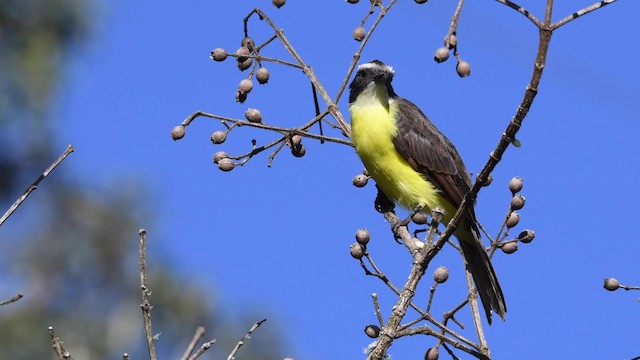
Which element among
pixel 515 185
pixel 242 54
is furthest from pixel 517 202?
pixel 242 54

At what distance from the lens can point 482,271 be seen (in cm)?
523

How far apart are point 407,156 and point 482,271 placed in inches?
27.1

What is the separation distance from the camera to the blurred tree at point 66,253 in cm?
2000

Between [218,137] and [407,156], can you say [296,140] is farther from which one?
[407,156]

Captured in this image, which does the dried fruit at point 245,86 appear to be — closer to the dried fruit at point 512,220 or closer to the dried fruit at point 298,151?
the dried fruit at point 298,151

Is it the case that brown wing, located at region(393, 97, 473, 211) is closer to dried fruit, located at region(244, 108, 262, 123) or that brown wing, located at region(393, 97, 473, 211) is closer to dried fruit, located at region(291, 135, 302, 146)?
dried fruit, located at region(291, 135, 302, 146)

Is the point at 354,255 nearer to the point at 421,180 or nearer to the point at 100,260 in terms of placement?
the point at 421,180

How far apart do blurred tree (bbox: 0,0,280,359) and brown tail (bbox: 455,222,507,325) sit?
14.7 metres

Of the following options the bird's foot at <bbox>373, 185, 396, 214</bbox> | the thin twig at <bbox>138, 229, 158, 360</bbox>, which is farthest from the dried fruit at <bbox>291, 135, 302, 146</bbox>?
the thin twig at <bbox>138, 229, 158, 360</bbox>

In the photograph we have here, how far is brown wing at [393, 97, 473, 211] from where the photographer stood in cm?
552

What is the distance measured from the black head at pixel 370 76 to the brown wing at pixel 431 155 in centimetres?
19

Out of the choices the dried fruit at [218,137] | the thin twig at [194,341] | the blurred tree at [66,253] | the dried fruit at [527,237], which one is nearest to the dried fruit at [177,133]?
the dried fruit at [218,137]

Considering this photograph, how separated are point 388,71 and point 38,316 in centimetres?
1679

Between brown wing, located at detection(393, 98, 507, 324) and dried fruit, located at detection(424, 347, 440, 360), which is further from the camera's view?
brown wing, located at detection(393, 98, 507, 324)
